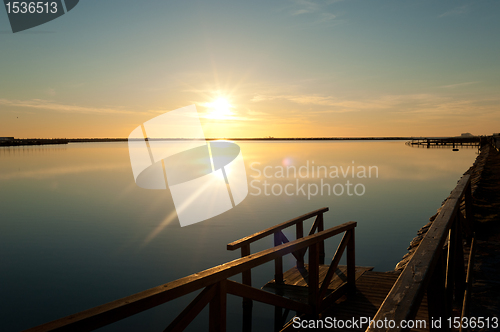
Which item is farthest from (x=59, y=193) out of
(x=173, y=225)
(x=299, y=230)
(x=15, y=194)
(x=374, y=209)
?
(x=299, y=230)

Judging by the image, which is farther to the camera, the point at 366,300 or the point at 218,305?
the point at 366,300

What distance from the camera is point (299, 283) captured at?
7.32m

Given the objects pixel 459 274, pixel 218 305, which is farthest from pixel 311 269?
pixel 218 305

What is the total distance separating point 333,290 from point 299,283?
111 cm

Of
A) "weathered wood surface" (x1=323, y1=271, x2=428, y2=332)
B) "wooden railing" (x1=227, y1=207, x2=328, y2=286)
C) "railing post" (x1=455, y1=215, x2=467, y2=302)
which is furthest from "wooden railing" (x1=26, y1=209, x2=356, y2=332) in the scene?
"railing post" (x1=455, y1=215, x2=467, y2=302)

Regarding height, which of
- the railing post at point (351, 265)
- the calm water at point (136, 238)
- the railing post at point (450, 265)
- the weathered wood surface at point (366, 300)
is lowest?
the calm water at point (136, 238)

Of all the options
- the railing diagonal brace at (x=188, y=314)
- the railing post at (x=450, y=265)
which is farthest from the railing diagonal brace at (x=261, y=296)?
the railing post at (x=450, y=265)

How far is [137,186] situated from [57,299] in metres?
25.2

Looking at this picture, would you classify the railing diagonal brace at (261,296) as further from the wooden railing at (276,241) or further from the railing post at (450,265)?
the railing post at (450,265)

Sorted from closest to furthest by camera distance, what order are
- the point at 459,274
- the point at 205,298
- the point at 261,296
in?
the point at 205,298, the point at 261,296, the point at 459,274

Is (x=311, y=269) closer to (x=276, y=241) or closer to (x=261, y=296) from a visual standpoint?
(x=261, y=296)

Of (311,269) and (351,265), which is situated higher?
(311,269)

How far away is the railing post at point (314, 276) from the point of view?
5414mm

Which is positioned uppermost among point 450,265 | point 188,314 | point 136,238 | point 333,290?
point 188,314
